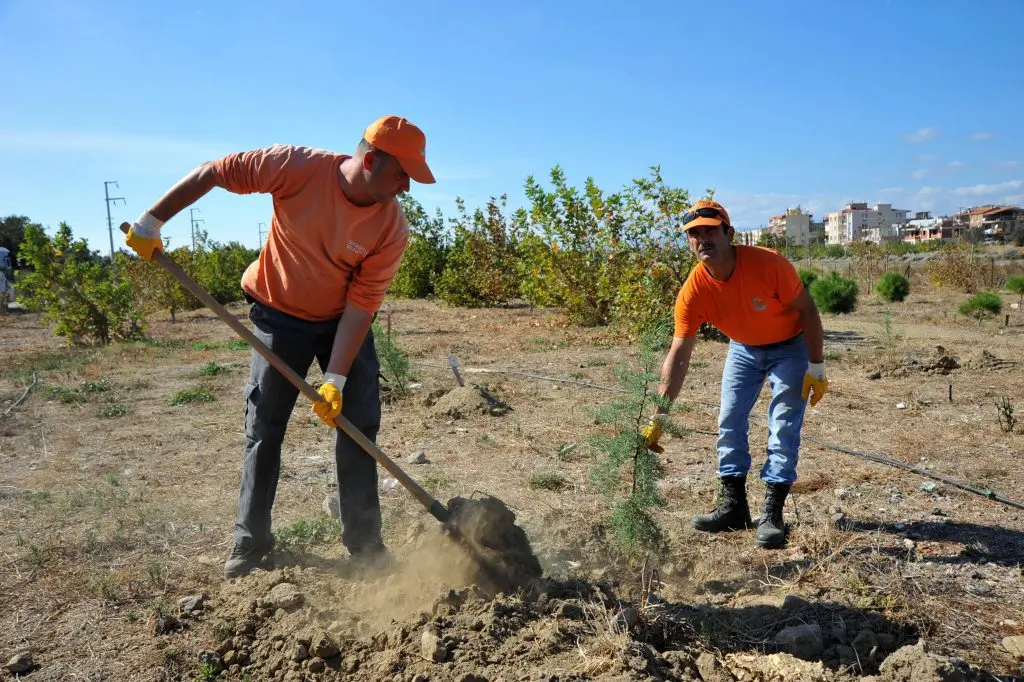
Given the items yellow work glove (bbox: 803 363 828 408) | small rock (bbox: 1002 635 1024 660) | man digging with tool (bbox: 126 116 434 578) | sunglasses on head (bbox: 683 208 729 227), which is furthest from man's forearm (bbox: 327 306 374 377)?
small rock (bbox: 1002 635 1024 660)

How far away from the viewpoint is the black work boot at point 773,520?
3516 mm

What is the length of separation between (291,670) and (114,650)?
0.73 meters

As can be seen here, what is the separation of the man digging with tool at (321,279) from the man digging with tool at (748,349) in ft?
4.39

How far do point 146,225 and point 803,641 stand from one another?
295 centimetres

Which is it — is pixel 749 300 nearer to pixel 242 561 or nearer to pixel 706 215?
pixel 706 215

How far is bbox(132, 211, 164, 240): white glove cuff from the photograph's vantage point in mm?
2957

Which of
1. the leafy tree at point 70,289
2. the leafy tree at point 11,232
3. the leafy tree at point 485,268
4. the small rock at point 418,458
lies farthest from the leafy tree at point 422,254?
Answer: the leafy tree at point 11,232

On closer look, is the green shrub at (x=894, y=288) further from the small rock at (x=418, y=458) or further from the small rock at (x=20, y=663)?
the small rock at (x=20, y=663)

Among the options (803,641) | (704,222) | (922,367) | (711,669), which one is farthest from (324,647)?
(922,367)

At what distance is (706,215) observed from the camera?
130 inches

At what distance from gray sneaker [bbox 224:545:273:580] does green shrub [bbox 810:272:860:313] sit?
12.9 metres

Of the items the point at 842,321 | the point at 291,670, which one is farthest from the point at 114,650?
the point at 842,321

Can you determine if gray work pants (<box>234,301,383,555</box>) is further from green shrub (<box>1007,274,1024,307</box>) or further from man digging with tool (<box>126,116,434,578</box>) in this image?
green shrub (<box>1007,274,1024,307</box>)

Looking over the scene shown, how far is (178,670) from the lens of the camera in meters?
2.55
